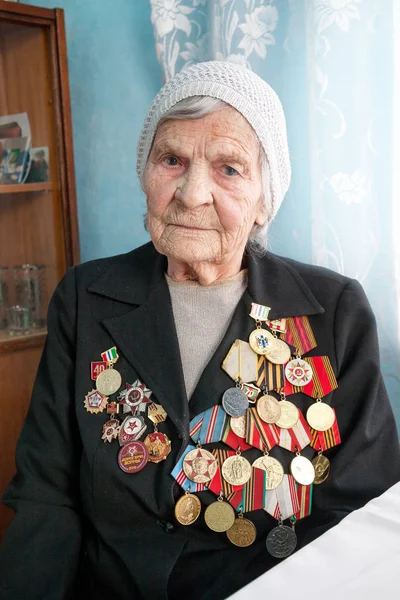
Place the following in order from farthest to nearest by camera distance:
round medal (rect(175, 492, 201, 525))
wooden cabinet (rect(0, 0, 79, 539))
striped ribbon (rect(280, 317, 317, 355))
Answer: wooden cabinet (rect(0, 0, 79, 539)) → striped ribbon (rect(280, 317, 317, 355)) → round medal (rect(175, 492, 201, 525))

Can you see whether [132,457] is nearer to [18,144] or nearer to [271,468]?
[271,468]

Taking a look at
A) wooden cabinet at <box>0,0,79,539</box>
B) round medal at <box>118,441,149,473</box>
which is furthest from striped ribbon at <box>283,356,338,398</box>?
wooden cabinet at <box>0,0,79,539</box>

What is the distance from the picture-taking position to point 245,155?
144cm

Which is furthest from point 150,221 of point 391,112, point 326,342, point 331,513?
point 331,513

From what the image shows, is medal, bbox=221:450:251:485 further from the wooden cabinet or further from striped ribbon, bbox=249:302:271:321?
the wooden cabinet

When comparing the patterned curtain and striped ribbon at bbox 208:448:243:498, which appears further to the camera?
the patterned curtain

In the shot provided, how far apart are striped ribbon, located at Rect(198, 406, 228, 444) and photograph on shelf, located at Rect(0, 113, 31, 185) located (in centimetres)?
125

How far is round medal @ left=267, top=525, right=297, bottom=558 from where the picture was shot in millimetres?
1400

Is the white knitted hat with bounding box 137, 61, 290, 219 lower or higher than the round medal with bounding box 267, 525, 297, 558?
higher

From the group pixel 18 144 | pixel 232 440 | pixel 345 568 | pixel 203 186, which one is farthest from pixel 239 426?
pixel 18 144

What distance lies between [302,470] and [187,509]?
0.25 metres

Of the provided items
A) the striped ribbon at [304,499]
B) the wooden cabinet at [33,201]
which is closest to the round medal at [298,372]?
the striped ribbon at [304,499]

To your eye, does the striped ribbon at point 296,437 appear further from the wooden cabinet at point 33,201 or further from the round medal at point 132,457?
the wooden cabinet at point 33,201

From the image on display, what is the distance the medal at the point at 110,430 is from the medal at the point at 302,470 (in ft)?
1.23
